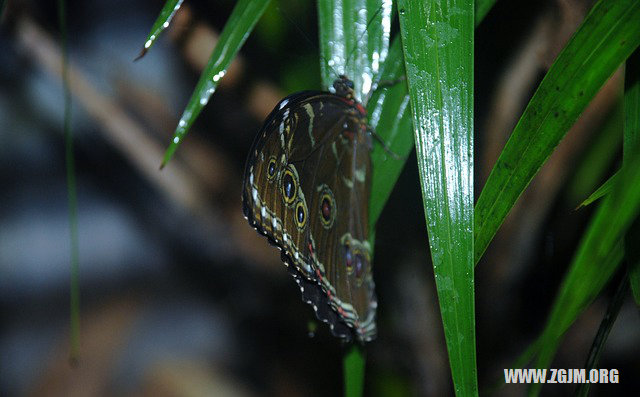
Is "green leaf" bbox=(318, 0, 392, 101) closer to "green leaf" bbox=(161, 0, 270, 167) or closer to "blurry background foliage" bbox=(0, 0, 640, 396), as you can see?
"green leaf" bbox=(161, 0, 270, 167)

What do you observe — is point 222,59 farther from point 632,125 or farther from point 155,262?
point 155,262

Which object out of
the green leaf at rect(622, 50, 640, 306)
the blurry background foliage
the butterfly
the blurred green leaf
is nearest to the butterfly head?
the butterfly

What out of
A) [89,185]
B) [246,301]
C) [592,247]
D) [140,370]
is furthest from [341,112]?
[140,370]

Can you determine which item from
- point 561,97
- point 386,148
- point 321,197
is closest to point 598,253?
point 561,97

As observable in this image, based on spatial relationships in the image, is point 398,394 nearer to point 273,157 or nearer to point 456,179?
point 273,157

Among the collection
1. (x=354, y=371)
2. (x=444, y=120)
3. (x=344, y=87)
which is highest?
(x=344, y=87)
